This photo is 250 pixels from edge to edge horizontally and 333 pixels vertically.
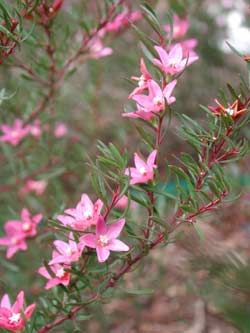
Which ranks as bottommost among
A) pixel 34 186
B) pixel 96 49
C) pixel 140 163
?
pixel 34 186

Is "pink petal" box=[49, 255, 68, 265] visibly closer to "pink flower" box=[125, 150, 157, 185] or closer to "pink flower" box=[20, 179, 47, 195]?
"pink flower" box=[125, 150, 157, 185]

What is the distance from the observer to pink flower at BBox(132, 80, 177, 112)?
2.17 ft

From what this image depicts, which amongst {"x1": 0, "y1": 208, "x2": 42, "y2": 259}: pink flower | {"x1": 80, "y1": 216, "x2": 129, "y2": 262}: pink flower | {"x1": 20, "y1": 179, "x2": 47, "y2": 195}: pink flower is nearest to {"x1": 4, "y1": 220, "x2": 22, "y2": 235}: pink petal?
{"x1": 0, "y1": 208, "x2": 42, "y2": 259}: pink flower

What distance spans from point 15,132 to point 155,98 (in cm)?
57

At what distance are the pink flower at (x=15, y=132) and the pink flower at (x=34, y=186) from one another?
0.15 meters

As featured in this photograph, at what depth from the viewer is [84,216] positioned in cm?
68

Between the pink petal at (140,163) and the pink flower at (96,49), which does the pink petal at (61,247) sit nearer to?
the pink petal at (140,163)

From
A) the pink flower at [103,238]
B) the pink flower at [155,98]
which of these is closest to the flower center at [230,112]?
the pink flower at [155,98]

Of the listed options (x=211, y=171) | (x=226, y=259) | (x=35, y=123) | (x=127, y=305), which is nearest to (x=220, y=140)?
(x=211, y=171)

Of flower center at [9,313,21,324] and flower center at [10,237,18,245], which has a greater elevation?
flower center at [10,237,18,245]

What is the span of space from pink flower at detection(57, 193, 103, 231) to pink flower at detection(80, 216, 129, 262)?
1cm

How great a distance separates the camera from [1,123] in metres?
1.32

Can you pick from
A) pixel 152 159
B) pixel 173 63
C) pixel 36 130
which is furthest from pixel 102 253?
pixel 36 130

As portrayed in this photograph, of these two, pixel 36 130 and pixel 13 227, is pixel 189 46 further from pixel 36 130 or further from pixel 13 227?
pixel 13 227
